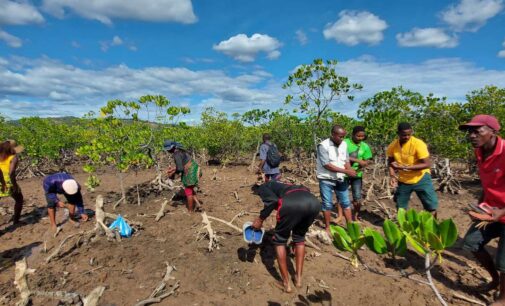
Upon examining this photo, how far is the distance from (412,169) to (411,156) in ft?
0.71

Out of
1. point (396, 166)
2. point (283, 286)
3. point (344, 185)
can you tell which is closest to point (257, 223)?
point (283, 286)

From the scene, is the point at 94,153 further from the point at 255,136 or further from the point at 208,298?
the point at 255,136

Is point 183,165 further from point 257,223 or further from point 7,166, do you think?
point 7,166

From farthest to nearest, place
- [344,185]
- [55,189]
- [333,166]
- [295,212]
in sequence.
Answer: [55,189]
[344,185]
[333,166]
[295,212]

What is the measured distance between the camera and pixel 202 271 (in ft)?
14.4

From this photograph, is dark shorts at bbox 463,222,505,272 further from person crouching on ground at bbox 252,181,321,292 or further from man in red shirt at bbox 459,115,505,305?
person crouching on ground at bbox 252,181,321,292

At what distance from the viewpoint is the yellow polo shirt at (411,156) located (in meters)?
4.70

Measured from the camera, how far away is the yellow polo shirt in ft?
15.4

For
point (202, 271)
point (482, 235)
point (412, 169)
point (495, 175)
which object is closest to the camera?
point (495, 175)

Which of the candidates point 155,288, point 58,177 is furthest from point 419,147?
point 58,177

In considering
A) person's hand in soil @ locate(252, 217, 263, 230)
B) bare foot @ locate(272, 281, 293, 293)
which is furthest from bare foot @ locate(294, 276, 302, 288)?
person's hand in soil @ locate(252, 217, 263, 230)

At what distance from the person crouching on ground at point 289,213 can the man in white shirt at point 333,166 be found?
1463mm

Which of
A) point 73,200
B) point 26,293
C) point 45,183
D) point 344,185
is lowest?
point 26,293

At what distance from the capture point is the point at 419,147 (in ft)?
15.4
